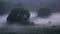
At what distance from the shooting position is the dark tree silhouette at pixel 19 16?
5353mm

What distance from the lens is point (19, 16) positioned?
5414 millimetres

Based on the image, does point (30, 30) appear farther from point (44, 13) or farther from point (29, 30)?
point (44, 13)

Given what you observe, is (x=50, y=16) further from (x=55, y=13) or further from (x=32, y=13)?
(x=32, y=13)

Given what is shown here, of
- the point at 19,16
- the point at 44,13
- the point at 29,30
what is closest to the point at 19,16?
the point at 19,16

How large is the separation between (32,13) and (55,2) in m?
0.97

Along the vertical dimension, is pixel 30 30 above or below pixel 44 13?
below

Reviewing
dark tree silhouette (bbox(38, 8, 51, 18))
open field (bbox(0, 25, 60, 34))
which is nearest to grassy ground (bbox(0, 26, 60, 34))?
open field (bbox(0, 25, 60, 34))

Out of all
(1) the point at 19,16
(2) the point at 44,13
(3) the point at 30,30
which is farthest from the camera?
(2) the point at 44,13

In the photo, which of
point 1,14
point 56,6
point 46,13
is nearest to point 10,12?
point 1,14

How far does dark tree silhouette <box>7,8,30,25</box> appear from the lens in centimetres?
535

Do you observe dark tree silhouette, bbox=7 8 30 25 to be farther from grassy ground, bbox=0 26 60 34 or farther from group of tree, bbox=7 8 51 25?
grassy ground, bbox=0 26 60 34

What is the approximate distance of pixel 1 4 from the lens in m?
5.63

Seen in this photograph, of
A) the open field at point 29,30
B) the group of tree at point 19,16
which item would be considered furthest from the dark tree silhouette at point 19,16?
the open field at point 29,30

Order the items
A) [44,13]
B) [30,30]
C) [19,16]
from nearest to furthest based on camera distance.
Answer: [30,30] → [19,16] → [44,13]
